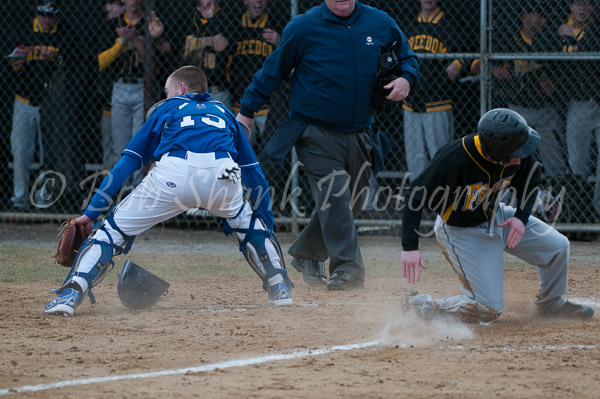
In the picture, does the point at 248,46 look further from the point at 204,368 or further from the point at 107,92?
the point at 204,368

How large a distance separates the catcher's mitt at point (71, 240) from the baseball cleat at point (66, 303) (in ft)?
0.95

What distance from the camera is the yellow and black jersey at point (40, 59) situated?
32.1ft

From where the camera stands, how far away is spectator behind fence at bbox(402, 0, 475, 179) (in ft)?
28.7

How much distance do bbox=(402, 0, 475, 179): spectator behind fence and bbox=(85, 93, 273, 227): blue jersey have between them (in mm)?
3674

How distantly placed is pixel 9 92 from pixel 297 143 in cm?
532

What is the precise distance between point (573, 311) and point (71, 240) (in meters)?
3.07

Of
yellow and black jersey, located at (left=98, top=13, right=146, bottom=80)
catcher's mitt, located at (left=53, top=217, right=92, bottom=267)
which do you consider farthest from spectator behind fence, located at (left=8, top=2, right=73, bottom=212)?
catcher's mitt, located at (left=53, top=217, right=92, bottom=267)

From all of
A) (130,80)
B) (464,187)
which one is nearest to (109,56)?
(130,80)

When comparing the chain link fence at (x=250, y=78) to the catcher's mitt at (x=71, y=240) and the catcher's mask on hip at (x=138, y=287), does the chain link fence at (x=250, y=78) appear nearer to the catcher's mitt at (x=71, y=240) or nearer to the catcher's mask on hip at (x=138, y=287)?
the catcher's mask on hip at (x=138, y=287)

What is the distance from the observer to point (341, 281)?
6270mm

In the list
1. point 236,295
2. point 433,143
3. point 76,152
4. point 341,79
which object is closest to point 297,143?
point 341,79

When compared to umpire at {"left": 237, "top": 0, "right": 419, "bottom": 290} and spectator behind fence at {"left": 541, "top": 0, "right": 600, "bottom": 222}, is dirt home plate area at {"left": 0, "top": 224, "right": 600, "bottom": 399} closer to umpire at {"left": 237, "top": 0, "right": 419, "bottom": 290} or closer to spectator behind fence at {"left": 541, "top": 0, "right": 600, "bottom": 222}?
umpire at {"left": 237, "top": 0, "right": 419, "bottom": 290}

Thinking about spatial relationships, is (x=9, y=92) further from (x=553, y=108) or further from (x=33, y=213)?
(x=553, y=108)

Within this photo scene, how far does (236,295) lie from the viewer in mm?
6074
